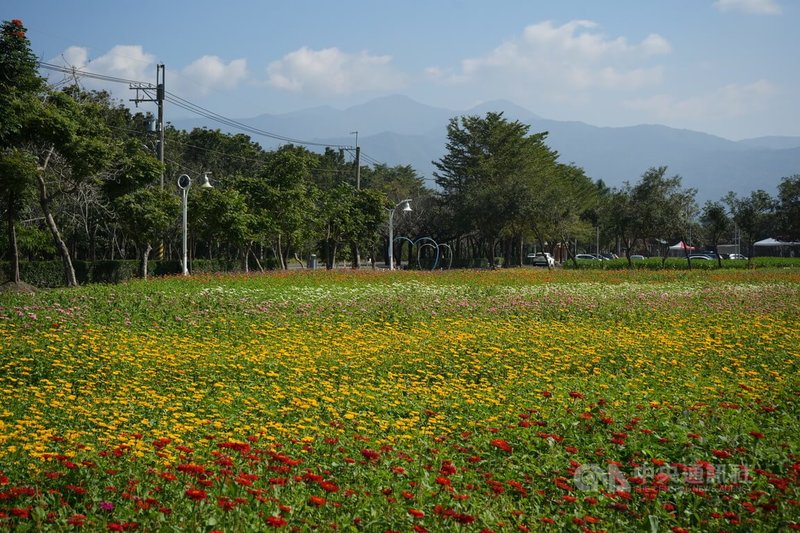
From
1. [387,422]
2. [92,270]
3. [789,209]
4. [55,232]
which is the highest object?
[789,209]

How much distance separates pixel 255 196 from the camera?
33688 millimetres

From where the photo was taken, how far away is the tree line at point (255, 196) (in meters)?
21.7

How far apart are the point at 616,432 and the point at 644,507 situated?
125cm

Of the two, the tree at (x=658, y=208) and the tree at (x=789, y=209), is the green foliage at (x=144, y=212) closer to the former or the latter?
the tree at (x=658, y=208)

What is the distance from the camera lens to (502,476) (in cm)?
497

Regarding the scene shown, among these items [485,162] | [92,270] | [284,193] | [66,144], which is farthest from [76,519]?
[485,162]

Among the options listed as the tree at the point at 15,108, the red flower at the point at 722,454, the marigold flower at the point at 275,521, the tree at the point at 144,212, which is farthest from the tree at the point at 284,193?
the marigold flower at the point at 275,521

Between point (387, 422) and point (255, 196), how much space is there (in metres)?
A: 28.9

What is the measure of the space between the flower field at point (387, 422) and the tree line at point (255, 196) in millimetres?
10521

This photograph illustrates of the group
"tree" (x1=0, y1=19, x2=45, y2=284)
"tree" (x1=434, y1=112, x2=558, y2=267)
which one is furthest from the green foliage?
"tree" (x1=434, y1=112, x2=558, y2=267)

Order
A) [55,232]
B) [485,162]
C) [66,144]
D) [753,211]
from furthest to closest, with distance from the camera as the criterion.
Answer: [485,162] → [753,211] → [55,232] → [66,144]

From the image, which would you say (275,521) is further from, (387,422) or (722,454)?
Answer: (722,454)

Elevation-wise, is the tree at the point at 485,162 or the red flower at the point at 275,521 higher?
the tree at the point at 485,162

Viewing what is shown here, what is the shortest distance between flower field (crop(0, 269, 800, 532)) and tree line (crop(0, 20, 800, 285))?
414 inches
